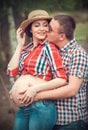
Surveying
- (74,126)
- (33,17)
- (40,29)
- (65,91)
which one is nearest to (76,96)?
(65,91)

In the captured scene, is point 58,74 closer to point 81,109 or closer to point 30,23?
point 81,109

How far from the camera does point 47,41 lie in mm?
2078

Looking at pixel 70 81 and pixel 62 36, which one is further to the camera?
pixel 62 36

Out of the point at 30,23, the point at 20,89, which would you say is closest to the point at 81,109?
the point at 20,89

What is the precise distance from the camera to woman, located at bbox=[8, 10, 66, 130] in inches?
77.7

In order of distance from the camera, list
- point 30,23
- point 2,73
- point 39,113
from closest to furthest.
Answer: point 39,113 → point 30,23 → point 2,73

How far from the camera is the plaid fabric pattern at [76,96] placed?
195 cm

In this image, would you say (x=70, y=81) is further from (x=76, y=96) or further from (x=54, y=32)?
(x=54, y=32)

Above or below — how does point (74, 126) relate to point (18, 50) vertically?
below

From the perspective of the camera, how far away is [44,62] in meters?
2.02

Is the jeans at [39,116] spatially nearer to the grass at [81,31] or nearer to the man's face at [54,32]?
the man's face at [54,32]

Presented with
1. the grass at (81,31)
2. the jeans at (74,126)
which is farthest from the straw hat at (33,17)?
the jeans at (74,126)

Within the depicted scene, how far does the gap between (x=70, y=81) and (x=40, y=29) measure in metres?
0.43

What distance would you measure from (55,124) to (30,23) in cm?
72
